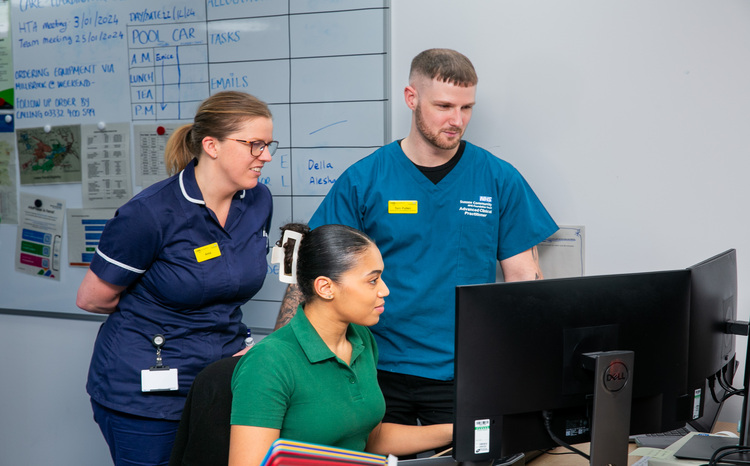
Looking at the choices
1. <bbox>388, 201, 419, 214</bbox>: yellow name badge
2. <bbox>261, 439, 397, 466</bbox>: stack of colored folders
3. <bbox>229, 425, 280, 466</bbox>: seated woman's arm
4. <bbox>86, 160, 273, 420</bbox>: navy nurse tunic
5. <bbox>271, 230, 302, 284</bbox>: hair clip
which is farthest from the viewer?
<bbox>388, 201, 419, 214</bbox>: yellow name badge

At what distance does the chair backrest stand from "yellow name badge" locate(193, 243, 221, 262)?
507 mm

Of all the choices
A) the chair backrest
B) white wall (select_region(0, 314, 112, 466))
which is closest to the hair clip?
the chair backrest

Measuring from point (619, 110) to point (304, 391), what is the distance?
52.7 inches

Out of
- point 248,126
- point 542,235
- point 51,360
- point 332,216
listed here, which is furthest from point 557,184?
point 51,360

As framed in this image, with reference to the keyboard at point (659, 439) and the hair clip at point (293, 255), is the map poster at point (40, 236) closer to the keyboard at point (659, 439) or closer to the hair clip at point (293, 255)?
the hair clip at point (293, 255)

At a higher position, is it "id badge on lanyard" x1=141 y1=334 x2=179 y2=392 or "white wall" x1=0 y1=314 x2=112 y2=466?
"id badge on lanyard" x1=141 y1=334 x2=179 y2=392

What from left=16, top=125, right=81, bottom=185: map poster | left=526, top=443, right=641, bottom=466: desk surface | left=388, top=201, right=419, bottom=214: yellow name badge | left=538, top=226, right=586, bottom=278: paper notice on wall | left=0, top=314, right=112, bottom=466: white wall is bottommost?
left=0, top=314, right=112, bottom=466: white wall

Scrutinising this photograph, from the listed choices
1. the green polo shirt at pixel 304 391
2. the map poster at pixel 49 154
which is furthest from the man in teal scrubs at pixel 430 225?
the map poster at pixel 49 154

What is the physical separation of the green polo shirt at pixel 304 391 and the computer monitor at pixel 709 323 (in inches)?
26.0

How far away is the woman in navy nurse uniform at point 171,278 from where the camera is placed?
6.13 feet

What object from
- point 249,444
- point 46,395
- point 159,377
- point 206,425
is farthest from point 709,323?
point 46,395

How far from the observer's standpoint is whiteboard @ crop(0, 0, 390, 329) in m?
2.33

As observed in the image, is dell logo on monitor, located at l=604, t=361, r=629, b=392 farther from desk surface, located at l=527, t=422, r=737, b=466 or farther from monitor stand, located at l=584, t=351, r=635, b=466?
desk surface, located at l=527, t=422, r=737, b=466

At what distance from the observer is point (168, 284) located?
1.87 metres
